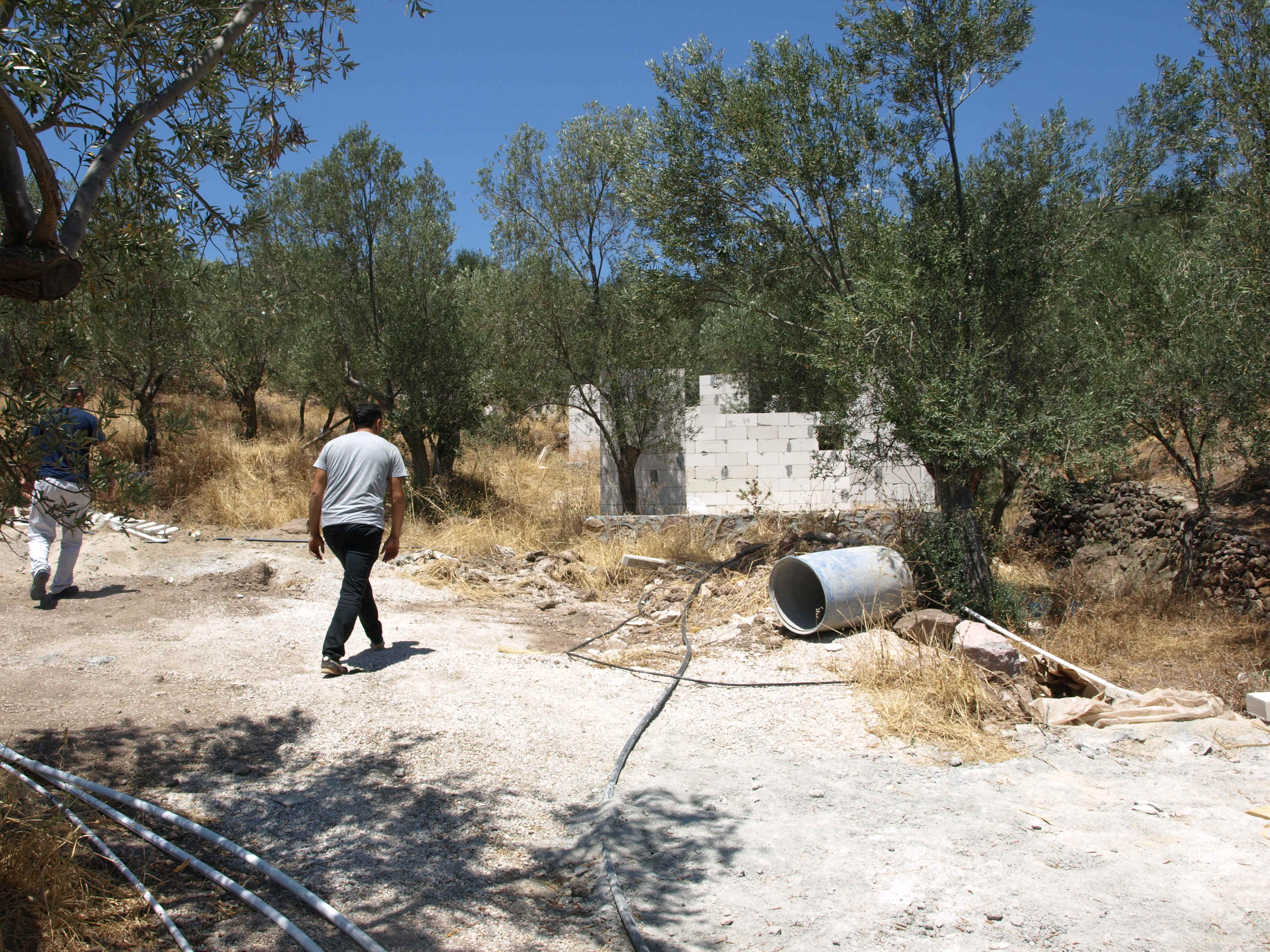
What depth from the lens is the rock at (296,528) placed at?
1096 cm

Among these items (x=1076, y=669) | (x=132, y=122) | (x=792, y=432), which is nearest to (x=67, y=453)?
(x=132, y=122)

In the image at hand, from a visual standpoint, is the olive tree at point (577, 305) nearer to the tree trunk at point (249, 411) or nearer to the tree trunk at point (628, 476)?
the tree trunk at point (628, 476)

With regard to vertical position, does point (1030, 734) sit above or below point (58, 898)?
below

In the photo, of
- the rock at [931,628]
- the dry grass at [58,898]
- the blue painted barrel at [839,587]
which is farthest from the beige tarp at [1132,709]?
the dry grass at [58,898]

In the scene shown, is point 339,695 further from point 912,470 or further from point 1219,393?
point 912,470

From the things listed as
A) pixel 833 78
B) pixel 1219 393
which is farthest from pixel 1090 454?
pixel 833 78

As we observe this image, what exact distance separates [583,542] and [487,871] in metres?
7.83

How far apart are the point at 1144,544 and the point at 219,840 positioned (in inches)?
425

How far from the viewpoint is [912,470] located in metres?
13.0

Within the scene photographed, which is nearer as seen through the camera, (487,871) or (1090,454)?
(487,871)

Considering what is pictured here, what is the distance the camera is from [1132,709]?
17.3ft

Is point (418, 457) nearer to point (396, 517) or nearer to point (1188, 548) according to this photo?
point (396, 517)

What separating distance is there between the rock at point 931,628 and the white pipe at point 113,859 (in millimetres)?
5112

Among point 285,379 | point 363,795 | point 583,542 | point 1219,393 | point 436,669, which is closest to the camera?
point 363,795
